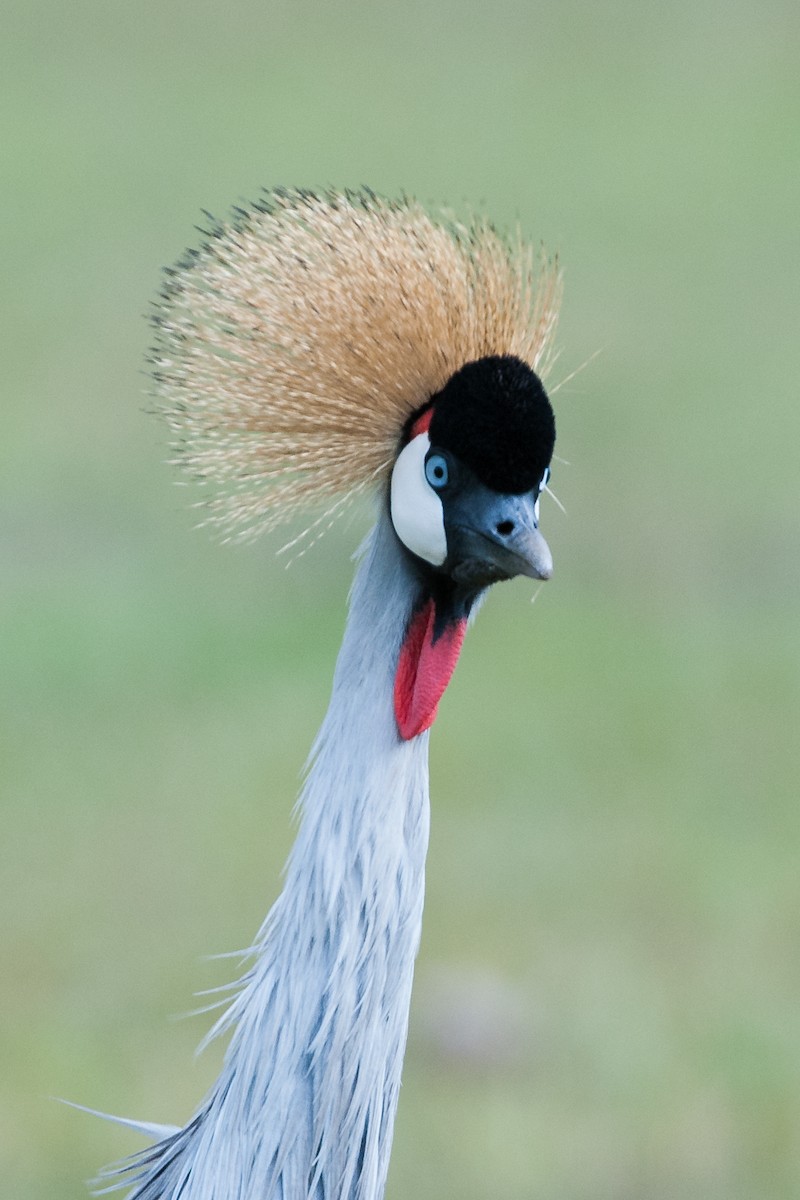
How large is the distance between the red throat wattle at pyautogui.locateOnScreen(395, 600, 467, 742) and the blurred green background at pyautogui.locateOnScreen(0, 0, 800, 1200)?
0.14 m

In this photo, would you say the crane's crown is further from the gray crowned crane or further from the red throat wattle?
the red throat wattle

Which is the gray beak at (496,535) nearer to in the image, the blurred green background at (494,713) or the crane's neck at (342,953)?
the crane's neck at (342,953)

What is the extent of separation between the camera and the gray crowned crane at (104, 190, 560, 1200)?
4.39 ft

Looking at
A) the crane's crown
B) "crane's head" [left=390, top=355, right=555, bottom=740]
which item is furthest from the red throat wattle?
the crane's crown

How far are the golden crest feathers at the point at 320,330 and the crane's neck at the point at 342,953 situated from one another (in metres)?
0.08

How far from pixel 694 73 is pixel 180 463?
9.00 metres

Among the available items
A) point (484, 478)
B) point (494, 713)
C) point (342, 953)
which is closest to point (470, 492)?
point (484, 478)

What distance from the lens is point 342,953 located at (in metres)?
1.37

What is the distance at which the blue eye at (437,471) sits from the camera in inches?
52.5

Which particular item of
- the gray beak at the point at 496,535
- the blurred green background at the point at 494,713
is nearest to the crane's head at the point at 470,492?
the gray beak at the point at 496,535

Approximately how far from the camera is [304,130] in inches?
339

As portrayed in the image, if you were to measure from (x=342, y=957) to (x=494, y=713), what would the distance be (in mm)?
2652

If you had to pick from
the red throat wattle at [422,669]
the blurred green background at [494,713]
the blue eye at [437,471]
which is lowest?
the red throat wattle at [422,669]

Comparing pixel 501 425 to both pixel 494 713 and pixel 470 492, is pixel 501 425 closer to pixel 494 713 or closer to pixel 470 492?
pixel 470 492
